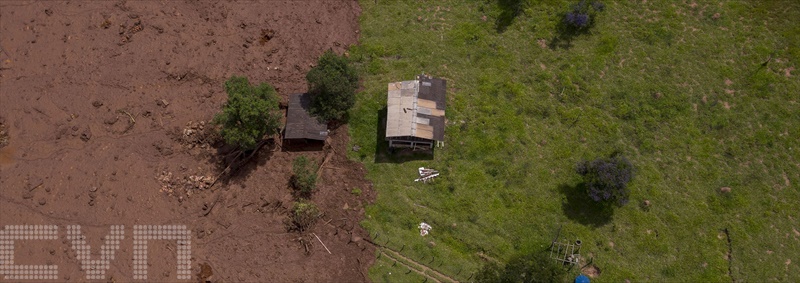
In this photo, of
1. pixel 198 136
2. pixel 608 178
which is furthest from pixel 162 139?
pixel 608 178

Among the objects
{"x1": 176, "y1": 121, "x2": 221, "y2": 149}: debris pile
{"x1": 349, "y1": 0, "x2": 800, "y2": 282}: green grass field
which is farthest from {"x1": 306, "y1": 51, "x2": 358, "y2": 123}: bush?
{"x1": 176, "y1": 121, "x2": 221, "y2": 149}: debris pile

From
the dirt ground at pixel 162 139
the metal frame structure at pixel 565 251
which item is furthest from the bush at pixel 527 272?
the dirt ground at pixel 162 139

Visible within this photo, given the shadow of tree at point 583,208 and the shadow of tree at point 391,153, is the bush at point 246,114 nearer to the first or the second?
the shadow of tree at point 391,153

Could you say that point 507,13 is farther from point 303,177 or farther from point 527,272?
point 527,272

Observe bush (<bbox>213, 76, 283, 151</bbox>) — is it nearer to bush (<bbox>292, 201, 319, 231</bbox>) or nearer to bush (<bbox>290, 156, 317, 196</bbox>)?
bush (<bbox>290, 156, 317, 196</bbox>)

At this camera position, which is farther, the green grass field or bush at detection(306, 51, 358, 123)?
bush at detection(306, 51, 358, 123)

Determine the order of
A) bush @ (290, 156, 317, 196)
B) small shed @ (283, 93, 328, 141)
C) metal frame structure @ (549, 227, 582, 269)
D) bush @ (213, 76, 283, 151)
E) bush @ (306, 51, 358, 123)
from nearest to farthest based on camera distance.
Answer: bush @ (213, 76, 283, 151) < metal frame structure @ (549, 227, 582, 269) < bush @ (290, 156, 317, 196) < bush @ (306, 51, 358, 123) < small shed @ (283, 93, 328, 141)
